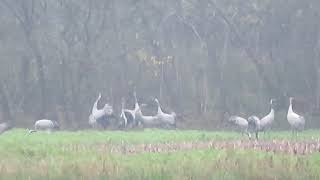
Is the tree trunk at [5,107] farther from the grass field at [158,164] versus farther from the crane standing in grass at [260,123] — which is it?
the grass field at [158,164]

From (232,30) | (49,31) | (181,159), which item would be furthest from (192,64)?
(181,159)

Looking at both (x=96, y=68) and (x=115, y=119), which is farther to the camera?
(x=96, y=68)

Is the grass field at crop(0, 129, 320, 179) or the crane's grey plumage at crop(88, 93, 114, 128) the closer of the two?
the grass field at crop(0, 129, 320, 179)

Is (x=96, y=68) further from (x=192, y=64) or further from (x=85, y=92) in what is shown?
(x=192, y=64)

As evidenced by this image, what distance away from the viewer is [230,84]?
40188 millimetres

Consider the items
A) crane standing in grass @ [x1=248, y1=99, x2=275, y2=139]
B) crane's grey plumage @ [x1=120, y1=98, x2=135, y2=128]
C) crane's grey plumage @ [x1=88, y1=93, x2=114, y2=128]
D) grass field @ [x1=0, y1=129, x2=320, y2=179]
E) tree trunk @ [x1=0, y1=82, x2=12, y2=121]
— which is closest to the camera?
grass field @ [x1=0, y1=129, x2=320, y2=179]

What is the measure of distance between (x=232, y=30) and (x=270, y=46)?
8.82 ft

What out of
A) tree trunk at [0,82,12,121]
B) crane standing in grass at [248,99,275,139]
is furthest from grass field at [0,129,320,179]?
tree trunk at [0,82,12,121]

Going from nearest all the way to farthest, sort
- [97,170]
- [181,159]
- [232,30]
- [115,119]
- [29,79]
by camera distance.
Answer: [97,170] < [181,159] < [115,119] < [232,30] < [29,79]

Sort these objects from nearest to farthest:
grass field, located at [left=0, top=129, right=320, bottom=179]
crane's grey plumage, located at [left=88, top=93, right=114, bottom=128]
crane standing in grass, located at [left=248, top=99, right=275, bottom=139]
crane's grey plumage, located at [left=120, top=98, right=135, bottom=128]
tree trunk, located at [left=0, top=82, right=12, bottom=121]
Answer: grass field, located at [left=0, top=129, right=320, bottom=179] < crane standing in grass, located at [left=248, top=99, right=275, bottom=139] < crane's grey plumage, located at [left=88, top=93, right=114, bottom=128] < crane's grey plumage, located at [left=120, top=98, right=135, bottom=128] < tree trunk, located at [left=0, top=82, right=12, bottom=121]

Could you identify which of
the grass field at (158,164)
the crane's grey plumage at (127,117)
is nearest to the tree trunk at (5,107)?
the crane's grey plumage at (127,117)

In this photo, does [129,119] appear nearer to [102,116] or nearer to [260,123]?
[102,116]

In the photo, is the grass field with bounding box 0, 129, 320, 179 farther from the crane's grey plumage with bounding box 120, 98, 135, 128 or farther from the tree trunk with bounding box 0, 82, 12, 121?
the tree trunk with bounding box 0, 82, 12, 121

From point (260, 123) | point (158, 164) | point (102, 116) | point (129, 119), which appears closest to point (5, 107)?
point (102, 116)
